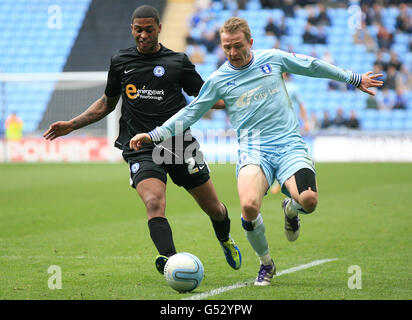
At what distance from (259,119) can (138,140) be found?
1110 millimetres

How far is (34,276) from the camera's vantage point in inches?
247

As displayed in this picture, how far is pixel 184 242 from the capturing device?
28.0 ft

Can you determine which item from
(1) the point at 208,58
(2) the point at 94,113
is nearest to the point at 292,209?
(2) the point at 94,113

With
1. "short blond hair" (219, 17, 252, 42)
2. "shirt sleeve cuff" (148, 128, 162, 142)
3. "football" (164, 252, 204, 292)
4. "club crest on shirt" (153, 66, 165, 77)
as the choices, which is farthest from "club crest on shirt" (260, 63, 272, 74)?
"football" (164, 252, 204, 292)

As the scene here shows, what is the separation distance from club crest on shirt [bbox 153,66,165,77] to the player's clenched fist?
29.1 inches

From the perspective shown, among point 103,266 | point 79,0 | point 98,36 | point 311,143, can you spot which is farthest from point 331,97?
point 103,266

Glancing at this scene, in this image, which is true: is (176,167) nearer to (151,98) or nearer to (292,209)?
(151,98)

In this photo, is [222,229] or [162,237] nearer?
[162,237]

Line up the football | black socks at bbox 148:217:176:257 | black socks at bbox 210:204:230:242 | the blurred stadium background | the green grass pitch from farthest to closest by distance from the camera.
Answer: the blurred stadium background < black socks at bbox 210:204:230:242 < the green grass pitch < black socks at bbox 148:217:176:257 < the football

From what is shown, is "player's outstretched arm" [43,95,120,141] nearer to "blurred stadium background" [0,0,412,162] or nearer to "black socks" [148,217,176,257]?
"black socks" [148,217,176,257]

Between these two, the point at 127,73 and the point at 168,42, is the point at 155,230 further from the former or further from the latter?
the point at 168,42

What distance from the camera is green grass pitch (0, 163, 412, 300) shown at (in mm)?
5730

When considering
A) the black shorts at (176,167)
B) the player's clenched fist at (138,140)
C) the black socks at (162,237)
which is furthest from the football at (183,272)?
the player's clenched fist at (138,140)

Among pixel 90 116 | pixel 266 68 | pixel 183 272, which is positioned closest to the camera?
pixel 183 272
